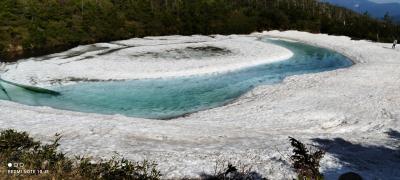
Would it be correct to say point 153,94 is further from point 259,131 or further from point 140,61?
point 140,61

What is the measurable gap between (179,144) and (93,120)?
5.88 m

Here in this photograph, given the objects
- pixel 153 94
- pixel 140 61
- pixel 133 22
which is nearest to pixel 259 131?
pixel 153 94

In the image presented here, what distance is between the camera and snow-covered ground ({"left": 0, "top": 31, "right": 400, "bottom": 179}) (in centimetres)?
1744

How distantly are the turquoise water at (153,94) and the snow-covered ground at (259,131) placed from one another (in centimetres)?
251

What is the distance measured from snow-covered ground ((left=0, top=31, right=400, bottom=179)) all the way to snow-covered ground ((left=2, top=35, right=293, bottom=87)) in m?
10.8

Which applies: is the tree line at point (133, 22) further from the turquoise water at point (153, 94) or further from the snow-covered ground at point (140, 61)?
the turquoise water at point (153, 94)

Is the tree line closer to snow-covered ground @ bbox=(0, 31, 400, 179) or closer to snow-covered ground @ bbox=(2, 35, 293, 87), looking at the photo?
snow-covered ground @ bbox=(2, 35, 293, 87)

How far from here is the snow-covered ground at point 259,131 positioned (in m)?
17.4

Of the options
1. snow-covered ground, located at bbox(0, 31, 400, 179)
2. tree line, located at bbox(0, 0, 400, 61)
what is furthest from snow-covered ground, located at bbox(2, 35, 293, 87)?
snow-covered ground, located at bbox(0, 31, 400, 179)

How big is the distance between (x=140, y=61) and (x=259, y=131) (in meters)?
26.1

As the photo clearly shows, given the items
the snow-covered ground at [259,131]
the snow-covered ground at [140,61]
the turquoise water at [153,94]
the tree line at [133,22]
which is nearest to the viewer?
the snow-covered ground at [259,131]

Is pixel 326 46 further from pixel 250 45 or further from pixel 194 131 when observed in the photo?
pixel 194 131

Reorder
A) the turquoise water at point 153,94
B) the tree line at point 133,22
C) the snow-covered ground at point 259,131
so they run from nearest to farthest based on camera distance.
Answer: the snow-covered ground at point 259,131, the turquoise water at point 153,94, the tree line at point 133,22

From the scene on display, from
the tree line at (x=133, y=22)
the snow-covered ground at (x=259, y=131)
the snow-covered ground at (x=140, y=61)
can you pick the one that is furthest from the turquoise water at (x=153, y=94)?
the tree line at (x=133, y=22)
